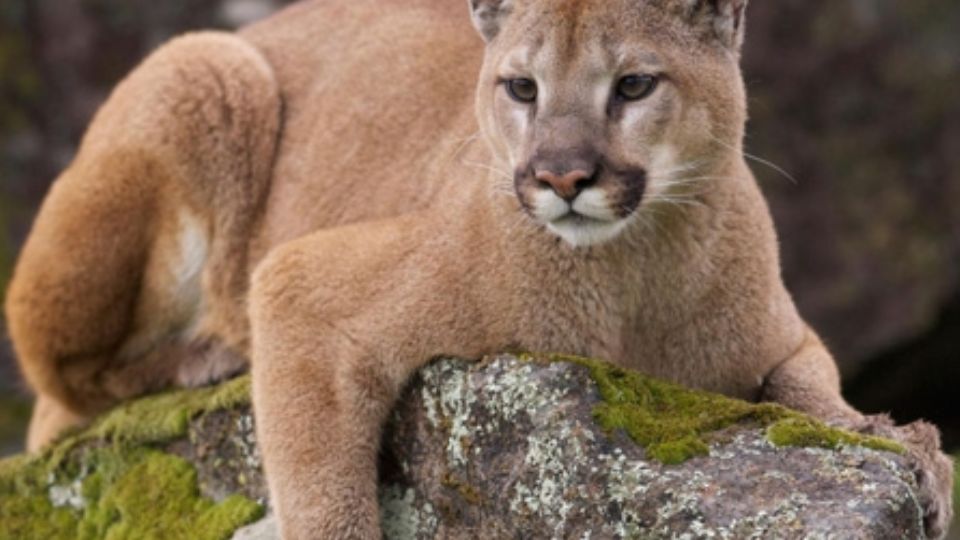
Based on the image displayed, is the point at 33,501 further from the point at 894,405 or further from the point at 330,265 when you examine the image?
the point at 894,405

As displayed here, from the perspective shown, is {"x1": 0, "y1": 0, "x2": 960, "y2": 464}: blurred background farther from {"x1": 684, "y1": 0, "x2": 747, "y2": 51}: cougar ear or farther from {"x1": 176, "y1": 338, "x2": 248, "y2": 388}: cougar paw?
{"x1": 684, "y1": 0, "x2": 747, "y2": 51}: cougar ear

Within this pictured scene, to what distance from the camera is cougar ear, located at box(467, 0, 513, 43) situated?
7.21 metres

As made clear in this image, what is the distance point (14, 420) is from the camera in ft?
45.4

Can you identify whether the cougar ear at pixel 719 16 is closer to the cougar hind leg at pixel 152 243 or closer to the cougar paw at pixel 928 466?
the cougar paw at pixel 928 466

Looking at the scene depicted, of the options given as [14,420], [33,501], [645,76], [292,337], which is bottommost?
[14,420]

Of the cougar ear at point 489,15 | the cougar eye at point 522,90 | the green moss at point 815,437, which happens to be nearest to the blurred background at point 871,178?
the cougar ear at point 489,15

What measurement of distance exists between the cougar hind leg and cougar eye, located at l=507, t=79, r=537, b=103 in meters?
2.38

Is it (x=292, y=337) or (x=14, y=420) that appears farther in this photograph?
(x=14, y=420)

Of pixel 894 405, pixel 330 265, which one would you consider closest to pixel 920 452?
pixel 330 265

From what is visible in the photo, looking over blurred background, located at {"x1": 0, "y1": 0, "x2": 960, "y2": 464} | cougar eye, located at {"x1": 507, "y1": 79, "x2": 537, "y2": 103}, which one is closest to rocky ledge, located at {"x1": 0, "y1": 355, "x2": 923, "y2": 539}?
cougar eye, located at {"x1": 507, "y1": 79, "x2": 537, "y2": 103}

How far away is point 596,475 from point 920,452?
1.20 meters

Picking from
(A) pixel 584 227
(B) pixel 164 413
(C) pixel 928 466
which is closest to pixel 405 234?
→ (A) pixel 584 227

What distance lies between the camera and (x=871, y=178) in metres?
12.6

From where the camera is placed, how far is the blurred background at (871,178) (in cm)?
1238
